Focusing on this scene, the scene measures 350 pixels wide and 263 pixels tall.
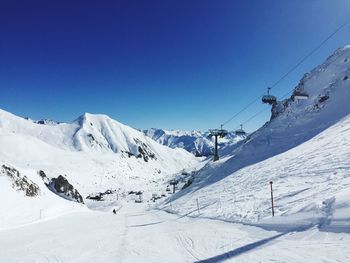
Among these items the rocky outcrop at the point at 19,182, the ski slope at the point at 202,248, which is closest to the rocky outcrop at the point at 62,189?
the rocky outcrop at the point at 19,182

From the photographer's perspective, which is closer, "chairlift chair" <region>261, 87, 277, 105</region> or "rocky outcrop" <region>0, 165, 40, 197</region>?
"rocky outcrop" <region>0, 165, 40, 197</region>

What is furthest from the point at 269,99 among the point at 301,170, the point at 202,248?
the point at 202,248

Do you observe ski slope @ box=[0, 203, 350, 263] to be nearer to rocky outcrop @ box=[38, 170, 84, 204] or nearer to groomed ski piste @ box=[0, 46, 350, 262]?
groomed ski piste @ box=[0, 46, 350, 262]

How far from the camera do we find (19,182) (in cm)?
3359

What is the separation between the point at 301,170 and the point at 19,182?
87.0ft

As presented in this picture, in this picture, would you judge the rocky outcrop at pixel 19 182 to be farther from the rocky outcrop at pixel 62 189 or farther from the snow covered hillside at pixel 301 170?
the rocky outcrop at pixel 62 189

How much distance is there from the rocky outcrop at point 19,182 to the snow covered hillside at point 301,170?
15.5 metres

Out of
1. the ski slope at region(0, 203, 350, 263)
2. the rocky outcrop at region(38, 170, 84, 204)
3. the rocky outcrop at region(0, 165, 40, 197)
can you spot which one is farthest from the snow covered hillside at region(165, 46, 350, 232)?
the rocky outcrop at region(38, 170, 84, 204)

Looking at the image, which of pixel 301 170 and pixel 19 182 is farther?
pixel 19 182

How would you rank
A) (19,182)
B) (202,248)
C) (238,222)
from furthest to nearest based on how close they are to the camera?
(19,182) < (238,222) < (202,248)

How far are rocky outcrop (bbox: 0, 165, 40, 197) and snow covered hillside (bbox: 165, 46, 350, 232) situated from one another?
50.9 feet

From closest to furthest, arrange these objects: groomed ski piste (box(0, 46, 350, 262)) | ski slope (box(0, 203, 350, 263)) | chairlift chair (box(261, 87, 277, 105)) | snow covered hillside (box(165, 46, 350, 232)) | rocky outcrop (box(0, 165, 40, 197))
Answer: ski slope (box(0, 203, 350, 263))
groomed ski piste (box(0, 46, 350, 262))
snow covered hillside (box(165, 46, 350, 232))
rocky outcrop (box(0, 165, 40, 197))
chairlift chair (box(261, 87, 277, 105))

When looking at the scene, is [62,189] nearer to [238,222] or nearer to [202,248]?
[238,222]

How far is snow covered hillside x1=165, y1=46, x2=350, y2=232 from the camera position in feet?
46.6
